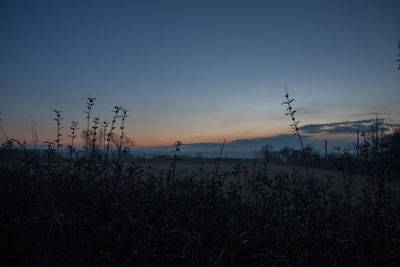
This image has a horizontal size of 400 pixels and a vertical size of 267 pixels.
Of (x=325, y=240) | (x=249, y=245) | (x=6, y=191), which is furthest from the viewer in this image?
(x=6, y=191)

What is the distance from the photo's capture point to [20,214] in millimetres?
3432

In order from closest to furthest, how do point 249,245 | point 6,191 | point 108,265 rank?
point 108,265, point 249,245, point 6,191

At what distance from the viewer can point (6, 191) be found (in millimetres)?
4133

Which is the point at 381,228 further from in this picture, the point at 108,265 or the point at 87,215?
→ the point at 87,215

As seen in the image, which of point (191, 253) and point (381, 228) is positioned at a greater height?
point (381, 228)

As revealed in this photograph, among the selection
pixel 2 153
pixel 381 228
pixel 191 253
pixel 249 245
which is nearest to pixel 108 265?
pixel 191 253

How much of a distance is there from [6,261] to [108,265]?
1216 millimetres

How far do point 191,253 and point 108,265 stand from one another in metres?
0.97

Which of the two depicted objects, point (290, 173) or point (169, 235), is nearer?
point (169, 235)

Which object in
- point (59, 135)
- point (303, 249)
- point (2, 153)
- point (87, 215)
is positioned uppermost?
point (59, 135)

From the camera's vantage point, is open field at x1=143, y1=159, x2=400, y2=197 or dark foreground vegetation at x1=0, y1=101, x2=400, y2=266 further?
open field at x1=143, y1=159, x2=400, y2=197

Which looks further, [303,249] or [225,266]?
[303,249]

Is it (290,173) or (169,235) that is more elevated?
(169,235)

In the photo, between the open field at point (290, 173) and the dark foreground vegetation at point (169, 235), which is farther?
the open field at point (290, 173)
